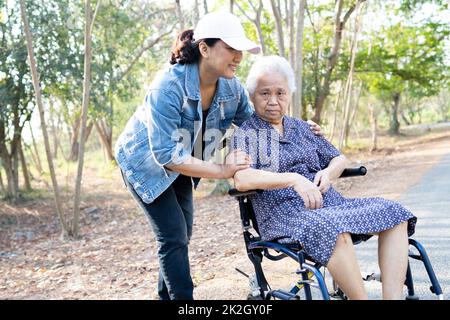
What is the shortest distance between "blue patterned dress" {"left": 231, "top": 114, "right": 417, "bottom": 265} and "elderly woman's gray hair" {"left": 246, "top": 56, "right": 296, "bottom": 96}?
185 mm

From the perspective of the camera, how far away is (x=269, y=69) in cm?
254

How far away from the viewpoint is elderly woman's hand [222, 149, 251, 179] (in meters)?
2.31

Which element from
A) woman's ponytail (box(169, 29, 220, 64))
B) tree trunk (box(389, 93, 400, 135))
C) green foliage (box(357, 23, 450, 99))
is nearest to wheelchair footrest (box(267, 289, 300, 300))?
woman's ponytail (box(169, 29, 220, 64))

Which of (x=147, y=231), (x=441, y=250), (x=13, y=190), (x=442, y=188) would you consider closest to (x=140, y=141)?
(x=441, y=250)

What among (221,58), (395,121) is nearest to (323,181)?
(221,58)

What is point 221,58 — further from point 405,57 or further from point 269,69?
point 405,57

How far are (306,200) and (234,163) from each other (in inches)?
15.4

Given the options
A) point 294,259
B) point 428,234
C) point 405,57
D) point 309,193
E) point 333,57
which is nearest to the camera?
point 294,259

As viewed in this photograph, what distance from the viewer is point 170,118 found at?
2.19 m

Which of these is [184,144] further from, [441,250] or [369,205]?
[441,250]

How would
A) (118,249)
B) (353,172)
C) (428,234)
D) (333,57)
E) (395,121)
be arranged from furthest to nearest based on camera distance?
(395,121), (333,57), (118,249), (428,234), (353,172)

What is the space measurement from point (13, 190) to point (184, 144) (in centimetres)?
853

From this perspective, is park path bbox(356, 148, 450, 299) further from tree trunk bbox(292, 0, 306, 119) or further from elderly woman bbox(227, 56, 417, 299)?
tree trunk bbox(292, 0, 306, 119)

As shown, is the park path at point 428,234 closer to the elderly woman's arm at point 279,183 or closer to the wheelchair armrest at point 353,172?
the wheelchair armrest at point 353,172
